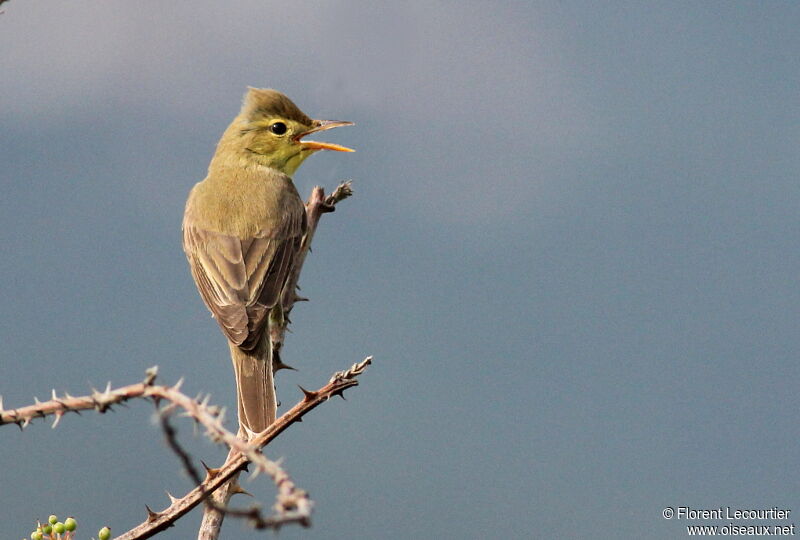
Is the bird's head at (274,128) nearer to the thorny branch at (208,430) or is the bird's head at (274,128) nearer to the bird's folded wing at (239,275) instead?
the bird's folded wing at (239,275)

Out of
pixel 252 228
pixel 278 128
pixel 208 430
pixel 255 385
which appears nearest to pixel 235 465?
pixel 208 430

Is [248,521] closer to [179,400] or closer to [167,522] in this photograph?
[179,400]

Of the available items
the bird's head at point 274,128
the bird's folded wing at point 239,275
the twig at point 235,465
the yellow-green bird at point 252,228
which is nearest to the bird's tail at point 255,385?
the yellow-green bird at point 252,228

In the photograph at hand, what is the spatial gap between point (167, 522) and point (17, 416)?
3.52 feet

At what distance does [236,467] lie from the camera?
4.02 metres

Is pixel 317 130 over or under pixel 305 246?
over

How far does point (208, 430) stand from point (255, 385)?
394cm

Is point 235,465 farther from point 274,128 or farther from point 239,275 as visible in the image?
point 274,128

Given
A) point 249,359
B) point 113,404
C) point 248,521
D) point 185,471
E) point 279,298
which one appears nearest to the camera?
point 248,521

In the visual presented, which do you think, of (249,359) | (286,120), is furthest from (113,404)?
(286,120)

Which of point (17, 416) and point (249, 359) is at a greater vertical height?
point (249, 359)

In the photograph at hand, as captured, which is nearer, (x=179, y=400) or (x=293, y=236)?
(x=179, y=400)

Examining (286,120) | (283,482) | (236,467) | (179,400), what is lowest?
(283,482)

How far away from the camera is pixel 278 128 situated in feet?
27.9
